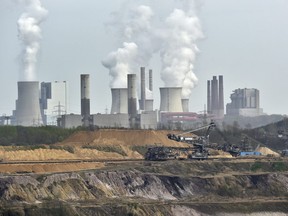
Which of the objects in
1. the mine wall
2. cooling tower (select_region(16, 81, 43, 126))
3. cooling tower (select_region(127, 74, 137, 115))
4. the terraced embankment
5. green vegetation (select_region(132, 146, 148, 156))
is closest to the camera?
the mine wall

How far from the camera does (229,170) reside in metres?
109

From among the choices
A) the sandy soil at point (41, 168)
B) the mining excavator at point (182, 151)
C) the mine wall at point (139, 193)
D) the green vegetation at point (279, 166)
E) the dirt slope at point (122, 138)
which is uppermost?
the dirt slope at point (122, 138)

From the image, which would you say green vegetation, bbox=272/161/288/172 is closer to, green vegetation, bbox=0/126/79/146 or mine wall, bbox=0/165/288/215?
mine wall, bbox=0/165/288/215

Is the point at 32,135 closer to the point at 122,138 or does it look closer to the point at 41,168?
the point at 122,138

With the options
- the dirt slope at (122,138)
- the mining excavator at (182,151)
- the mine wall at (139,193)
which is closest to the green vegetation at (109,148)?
the dirt slope at (122,138)

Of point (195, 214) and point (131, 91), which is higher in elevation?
point (131, 91)

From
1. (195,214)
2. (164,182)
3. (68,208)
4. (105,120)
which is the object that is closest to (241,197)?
(164,182)

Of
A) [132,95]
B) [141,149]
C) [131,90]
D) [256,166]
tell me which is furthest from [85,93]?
[256,166]

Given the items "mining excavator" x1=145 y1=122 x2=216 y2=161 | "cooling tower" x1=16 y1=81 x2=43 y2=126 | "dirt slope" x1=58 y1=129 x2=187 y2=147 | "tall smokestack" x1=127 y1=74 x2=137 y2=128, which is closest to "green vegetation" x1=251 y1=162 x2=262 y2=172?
"mining excavator" x1=145 y1=122 x2=216 y2=161

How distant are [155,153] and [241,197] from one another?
28378 mm

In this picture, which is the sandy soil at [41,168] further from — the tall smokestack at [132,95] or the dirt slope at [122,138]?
the tall smokestack at [132,95]

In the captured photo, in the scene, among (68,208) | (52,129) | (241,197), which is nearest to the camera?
(68,208)

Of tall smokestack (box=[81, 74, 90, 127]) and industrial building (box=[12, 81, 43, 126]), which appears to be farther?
industrial building (box=[12, 81, 43, 126])

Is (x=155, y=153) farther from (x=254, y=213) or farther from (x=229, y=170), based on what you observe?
(x=254, y=213)
